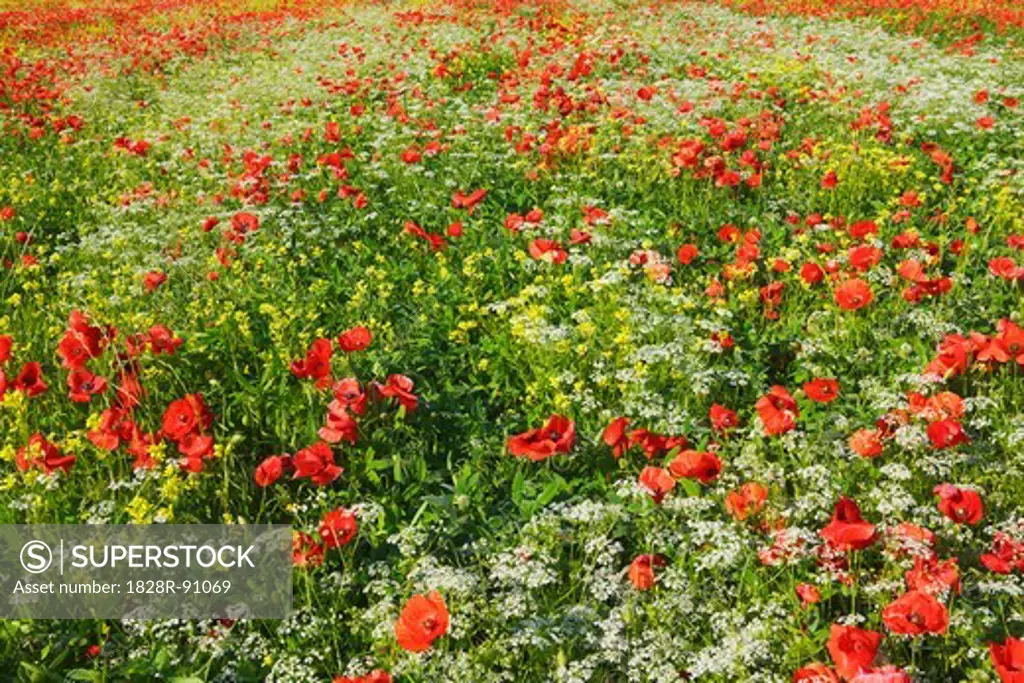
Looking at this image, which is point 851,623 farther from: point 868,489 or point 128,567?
point 128,567

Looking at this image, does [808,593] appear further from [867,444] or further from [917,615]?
[867,444]

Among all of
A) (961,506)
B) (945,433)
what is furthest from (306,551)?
(945,433)

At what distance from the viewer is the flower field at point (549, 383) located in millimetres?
2465

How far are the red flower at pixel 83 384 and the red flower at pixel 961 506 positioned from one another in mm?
2960

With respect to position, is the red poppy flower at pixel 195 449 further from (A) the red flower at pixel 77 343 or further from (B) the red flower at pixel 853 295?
(B) the red flower at pixel 853 295

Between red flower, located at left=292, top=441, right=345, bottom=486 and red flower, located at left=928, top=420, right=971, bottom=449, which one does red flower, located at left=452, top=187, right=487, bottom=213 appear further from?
red flower, located at left=928, top=420, right=971, bottom=449

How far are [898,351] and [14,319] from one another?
427cm

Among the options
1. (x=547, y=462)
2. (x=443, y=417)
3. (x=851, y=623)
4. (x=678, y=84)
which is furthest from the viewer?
(x=678, y=84)

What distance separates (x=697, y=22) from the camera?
1388cm

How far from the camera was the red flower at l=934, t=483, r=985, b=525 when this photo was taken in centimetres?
253

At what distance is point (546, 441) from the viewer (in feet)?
9.39

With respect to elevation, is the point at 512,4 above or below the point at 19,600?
above

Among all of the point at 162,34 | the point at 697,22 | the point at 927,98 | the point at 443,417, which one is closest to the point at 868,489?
the point at 443,417

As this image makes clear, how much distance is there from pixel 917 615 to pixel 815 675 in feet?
1.06
